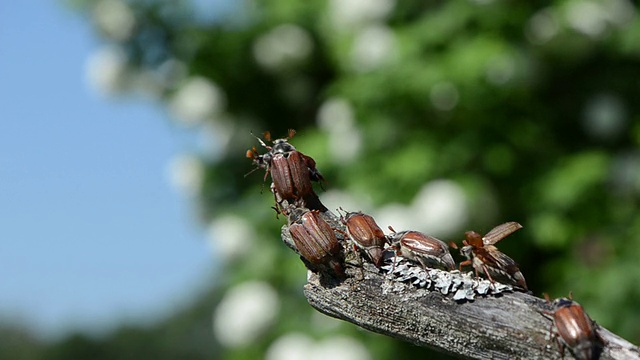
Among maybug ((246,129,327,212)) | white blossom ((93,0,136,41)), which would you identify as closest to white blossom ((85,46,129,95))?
white blossom ((93,0,136,41))

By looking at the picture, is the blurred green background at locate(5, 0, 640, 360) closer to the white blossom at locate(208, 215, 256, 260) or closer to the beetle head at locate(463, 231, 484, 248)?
the white blossom at locate(208, 215, 256, 260)

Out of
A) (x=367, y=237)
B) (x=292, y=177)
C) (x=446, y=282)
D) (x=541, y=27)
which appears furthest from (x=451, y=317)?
(x=541, y=27)

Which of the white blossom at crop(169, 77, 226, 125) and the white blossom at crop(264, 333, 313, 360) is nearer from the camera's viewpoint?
the white blossom at crop(264, 333, 313, 360)

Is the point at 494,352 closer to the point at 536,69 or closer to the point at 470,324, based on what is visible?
the point at 470,324

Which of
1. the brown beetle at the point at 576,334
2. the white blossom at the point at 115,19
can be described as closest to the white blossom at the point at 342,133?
the white blossom at the point at 115,19

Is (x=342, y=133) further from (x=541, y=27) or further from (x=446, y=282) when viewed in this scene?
(x=446, y=282)

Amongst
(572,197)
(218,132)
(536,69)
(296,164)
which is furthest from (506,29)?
(296,164)
